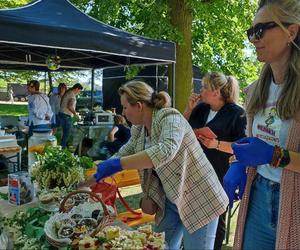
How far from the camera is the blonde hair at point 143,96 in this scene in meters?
1.93

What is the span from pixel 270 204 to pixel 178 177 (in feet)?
1.92

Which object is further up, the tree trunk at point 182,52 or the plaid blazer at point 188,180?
the tree trunk at point 182,52

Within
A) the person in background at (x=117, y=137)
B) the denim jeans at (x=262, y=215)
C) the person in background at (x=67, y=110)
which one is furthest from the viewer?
the person in background at (x=67, y=110)

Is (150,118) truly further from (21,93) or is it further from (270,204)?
(21,93)

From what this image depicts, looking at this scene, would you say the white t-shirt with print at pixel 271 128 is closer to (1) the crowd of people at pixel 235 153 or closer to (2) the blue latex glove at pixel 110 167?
(1) the crowd of people at pixel 235 153

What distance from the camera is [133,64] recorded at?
6488 mm

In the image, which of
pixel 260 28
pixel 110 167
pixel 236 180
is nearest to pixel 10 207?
pixel 110 167

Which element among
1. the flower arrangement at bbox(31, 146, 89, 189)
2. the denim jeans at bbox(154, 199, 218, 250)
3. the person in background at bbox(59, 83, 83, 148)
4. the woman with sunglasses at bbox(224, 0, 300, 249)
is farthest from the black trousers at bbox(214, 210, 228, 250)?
the person in background at bbox(59, 83, 83, 148)

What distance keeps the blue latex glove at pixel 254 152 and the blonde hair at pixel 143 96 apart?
0.66m

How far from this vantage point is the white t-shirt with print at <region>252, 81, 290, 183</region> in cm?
131

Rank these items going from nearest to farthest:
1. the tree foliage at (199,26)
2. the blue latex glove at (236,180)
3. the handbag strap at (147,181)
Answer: the blue latex glove at (236,180) < the handbag strap at (147,181) < the tree foliage at (199,26)

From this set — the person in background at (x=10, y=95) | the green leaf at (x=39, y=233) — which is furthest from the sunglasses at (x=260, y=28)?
the person in background at (x=10, y=95)

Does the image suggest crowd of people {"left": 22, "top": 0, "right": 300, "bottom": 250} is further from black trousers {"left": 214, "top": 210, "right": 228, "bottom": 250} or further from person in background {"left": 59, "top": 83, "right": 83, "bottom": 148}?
person in background {"left": 59, "top": 83, "right": 83, "bottom": 148}

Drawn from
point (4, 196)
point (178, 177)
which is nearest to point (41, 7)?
point (4, 196)
